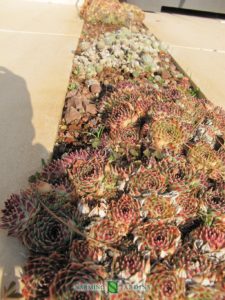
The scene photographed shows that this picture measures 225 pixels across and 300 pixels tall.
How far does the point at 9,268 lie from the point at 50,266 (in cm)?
25

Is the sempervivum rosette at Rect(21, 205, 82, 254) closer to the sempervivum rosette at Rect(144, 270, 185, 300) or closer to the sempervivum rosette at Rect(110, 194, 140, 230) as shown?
the sempervivum rosette at Rect(110, 194, 140, 230)

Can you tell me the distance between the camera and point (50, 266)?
139 cm

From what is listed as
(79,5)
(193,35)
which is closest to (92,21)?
(79,5)

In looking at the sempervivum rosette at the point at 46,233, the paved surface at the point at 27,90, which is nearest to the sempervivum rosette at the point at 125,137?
the paved surface at the point at 27,90

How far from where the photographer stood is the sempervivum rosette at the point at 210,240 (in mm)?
1490

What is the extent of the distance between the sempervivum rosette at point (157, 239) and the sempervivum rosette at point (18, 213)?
0.50 metres

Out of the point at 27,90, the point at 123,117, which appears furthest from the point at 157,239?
the point at 27,90

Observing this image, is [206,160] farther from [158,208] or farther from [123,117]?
[123,117]

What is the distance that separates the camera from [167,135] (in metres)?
2.02

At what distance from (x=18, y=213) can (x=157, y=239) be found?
64cm

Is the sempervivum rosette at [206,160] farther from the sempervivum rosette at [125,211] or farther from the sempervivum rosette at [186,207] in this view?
the sempervivum rosette at [125,211]

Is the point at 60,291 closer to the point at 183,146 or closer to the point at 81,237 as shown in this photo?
the point at 81,237

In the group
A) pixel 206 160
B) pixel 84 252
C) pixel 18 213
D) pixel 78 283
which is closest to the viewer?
pixel 78 283

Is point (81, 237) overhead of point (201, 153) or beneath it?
beneath
